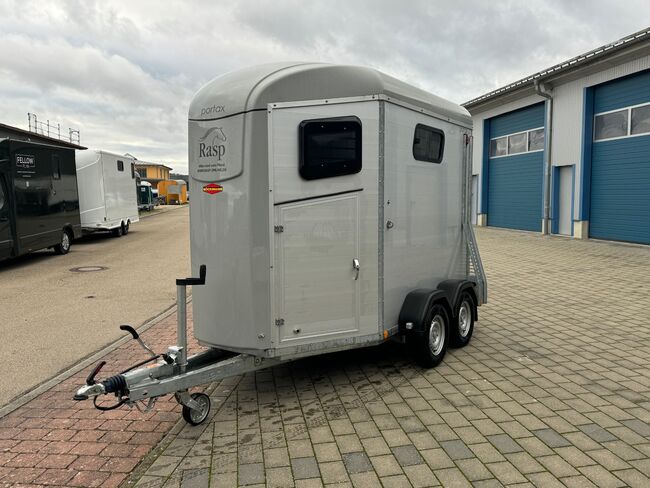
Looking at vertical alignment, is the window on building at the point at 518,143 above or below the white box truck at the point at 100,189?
above

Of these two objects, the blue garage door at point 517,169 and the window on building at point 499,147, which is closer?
the blue garage door at point 517,169

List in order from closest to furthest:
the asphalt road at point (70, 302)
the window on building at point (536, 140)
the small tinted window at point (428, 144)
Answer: the small tinted window at point (428, 144)
the asphalt road at point (70, 302)
the window on building at point (536, 140)

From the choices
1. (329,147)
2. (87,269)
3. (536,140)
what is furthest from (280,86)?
(536,140)

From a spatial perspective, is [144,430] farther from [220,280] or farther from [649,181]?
[649,181]

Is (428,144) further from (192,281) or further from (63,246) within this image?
(63,246)

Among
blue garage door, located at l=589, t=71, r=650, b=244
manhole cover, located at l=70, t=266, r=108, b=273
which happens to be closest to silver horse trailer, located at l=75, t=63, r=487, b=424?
manhole cover, located at l=70, t=266, r=108, b=273

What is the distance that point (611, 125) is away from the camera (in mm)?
15766

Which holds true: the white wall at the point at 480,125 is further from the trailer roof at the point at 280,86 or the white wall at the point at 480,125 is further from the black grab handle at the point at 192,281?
the black grab handle at the point at 192,281

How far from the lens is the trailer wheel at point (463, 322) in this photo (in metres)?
5.65

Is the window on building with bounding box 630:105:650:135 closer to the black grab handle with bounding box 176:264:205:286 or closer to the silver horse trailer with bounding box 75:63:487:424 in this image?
the silver horse trailer with bounding box 75:63:487:424

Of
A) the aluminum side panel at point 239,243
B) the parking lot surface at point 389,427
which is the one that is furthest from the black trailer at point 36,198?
the aluminum side panel at point 239,243

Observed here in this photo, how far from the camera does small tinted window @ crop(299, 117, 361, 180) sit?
4.20 metres

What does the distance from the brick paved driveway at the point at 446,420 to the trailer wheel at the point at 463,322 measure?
166 millimetres

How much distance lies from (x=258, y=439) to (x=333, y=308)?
4.10 ft
